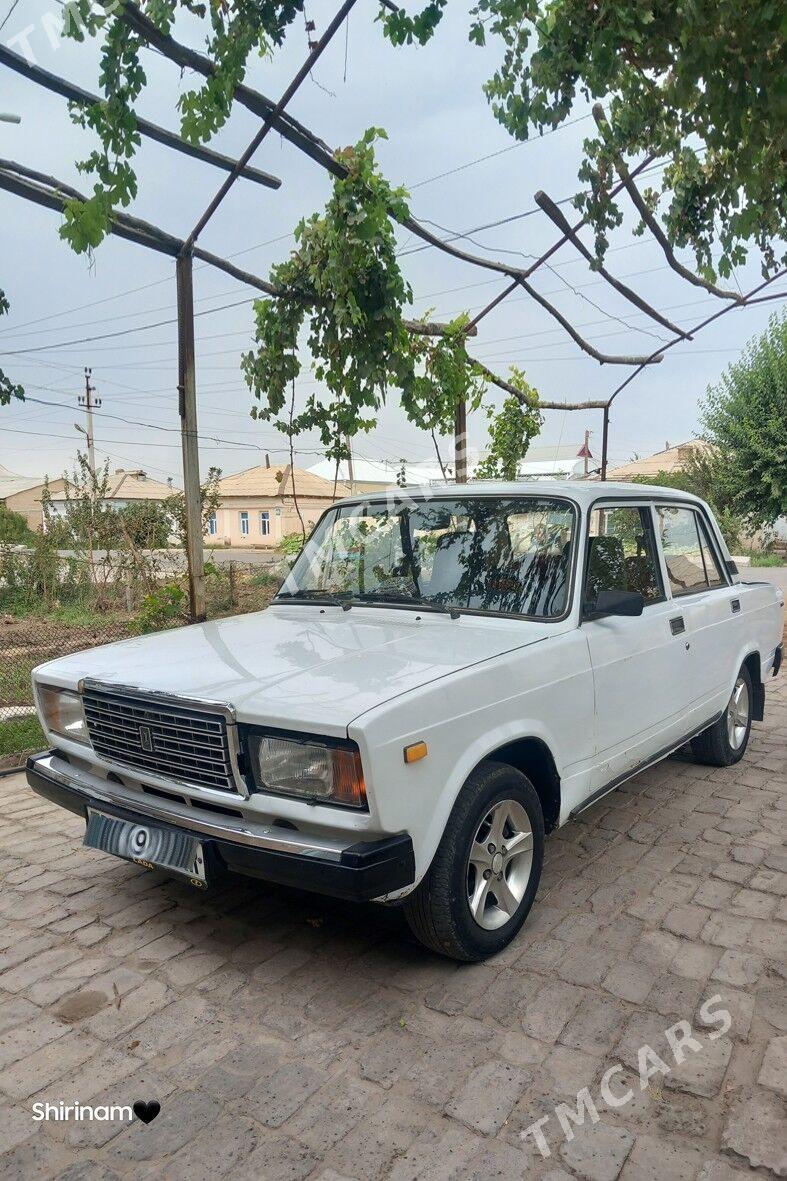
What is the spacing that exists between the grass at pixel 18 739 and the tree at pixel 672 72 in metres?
4.92

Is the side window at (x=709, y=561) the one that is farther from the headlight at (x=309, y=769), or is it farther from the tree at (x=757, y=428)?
the tree at (x=757, y=428)

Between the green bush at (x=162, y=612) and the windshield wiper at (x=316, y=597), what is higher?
the windshield wiper at (x=316, y=597)

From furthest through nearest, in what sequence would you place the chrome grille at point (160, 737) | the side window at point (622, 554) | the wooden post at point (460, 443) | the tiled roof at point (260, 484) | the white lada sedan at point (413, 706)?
1. the tiled roof at point (260, 484)
2. the wooden post at point (460, 443)
3. the side window at point (622, 554)
4. the chrome grille at point (160, 737)
5. the white lada sedan at point (413, 706)

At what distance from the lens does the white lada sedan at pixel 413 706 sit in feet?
8.20

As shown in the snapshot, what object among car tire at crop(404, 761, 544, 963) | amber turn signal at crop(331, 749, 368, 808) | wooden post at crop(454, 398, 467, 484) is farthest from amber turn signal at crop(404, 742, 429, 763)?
wooden post at crop(454, 398, 467, 484)

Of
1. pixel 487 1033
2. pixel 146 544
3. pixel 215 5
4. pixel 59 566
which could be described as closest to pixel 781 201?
pixel 215 5

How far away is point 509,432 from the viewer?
9859 millimetres

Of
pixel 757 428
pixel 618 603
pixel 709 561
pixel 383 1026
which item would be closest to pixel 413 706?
pixel 383 1026

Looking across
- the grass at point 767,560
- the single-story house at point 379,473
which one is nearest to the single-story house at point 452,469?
the single-story house at point 379,473

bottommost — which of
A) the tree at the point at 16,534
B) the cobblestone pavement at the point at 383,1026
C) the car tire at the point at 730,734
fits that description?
the cobblestone pavement at the point at 383,1026

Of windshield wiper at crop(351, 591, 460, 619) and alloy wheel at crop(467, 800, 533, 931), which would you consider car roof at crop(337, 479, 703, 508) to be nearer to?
windshield wiper at crop(351, 591, 460, 619)

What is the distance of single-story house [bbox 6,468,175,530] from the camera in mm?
11352

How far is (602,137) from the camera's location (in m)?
4.99

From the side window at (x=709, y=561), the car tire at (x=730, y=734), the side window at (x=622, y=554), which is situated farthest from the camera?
the car tire at (x=730, y=734)
